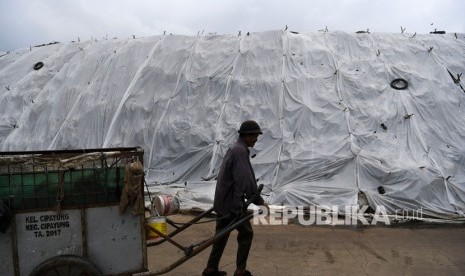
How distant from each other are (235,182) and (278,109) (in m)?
6.30

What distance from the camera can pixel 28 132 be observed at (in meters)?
11.6

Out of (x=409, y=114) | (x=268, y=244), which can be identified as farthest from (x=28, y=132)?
(x=409, y=114)

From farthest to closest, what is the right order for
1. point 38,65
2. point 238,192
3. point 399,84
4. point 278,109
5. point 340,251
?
1. point 38,65
2. point 399,84
3. point 278,109
4. point 340,251
5. point 238,192

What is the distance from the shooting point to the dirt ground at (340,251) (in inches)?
201

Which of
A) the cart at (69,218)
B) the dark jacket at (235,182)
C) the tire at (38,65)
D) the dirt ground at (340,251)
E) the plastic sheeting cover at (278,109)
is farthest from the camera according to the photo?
the tire at (38,65)

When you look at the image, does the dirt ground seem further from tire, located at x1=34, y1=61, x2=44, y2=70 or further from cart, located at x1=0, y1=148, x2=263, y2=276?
tire, located at x1=34, y1=61, x2=44, y2=70

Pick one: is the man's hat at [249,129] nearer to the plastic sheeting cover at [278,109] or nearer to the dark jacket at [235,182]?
the dark jacket at [235,182]

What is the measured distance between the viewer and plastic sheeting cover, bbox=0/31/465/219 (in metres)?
8.61

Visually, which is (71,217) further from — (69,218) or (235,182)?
(235,182)

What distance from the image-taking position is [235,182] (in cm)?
423

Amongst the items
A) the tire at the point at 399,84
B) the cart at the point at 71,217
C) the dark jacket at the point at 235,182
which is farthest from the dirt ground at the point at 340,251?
the tire at the point at 399,84

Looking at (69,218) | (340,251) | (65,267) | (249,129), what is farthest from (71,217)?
(340,251)

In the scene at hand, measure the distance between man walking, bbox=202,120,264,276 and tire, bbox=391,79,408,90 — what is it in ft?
24.1

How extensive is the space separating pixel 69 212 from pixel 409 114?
833cm
